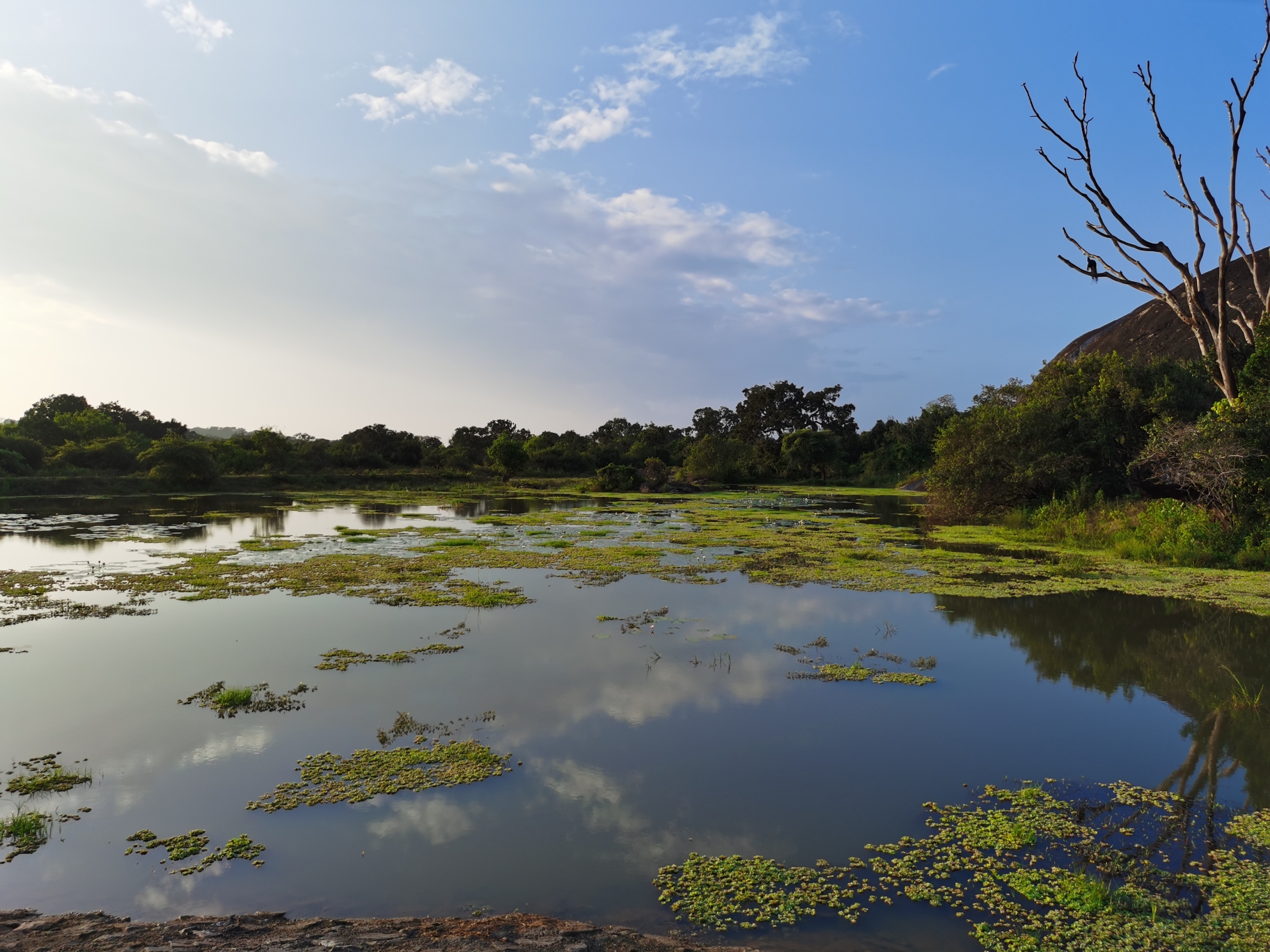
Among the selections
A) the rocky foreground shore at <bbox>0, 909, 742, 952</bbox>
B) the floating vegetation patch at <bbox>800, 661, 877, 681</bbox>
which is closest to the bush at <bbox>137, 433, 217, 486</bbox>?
the floating vegetation patch at <bbox>800, 661, 877, 681</bbox>

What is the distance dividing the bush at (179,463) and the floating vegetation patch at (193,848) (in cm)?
4048

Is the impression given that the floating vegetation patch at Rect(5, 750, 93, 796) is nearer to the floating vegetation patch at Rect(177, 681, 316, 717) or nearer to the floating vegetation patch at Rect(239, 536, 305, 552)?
the floating vegetation patch at Rect(177, 681, 316, 717)

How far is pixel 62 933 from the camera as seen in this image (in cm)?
315

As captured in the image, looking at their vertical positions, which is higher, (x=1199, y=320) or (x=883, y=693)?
(x=1199, y=320)

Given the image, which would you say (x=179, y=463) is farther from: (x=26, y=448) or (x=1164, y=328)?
(x=1164, y=328)

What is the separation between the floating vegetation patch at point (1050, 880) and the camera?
3445 mm

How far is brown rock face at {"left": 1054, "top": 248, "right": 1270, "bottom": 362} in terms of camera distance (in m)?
35.8

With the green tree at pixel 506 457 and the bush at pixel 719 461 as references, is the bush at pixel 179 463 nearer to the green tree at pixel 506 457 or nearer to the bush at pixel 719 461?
the green tree at pixel 506 457

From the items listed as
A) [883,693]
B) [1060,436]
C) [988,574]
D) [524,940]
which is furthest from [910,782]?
[1060,436]

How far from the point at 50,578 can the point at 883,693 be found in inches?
551

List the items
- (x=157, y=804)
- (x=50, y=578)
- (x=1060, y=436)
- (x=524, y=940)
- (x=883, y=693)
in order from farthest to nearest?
(x=1060, y=436)
(x=50, y=578)
(x=883, y=693)
(x=157, y=804)
(x=524, y=940)

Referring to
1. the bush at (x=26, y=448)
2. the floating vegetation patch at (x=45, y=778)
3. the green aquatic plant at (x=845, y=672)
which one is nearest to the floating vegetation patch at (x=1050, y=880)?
the green aquatic plant at (x=845, y=672)

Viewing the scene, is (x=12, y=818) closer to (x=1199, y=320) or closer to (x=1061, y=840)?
(x=1061, y=840)

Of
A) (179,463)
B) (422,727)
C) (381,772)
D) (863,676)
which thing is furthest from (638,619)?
(179,463)
